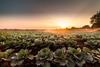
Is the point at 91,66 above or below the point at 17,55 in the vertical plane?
below

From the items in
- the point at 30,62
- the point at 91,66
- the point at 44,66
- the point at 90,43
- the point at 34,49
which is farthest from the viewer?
the point at 90,43

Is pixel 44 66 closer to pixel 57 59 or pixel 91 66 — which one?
pixel 57 59

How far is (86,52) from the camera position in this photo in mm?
5098

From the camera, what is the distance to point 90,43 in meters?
7.45

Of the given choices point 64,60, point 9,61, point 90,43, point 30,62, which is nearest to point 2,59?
point 9,61

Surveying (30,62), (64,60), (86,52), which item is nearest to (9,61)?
(30,62)

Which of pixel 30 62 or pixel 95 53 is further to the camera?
pixel 95 53

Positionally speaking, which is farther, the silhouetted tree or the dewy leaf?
the silhouetted tree

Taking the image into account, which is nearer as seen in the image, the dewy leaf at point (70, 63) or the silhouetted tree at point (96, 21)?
the dewy leaf at point (70, 63)

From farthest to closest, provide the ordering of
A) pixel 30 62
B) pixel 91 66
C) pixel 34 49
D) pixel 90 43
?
pixel 90 43, pixel 34 49, pixel 91 66, pixel 30 62

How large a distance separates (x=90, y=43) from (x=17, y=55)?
11.7ft

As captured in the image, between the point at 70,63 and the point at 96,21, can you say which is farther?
the point at 96,21

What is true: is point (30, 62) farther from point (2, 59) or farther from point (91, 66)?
point (91, 66)

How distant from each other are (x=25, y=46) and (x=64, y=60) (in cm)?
276
